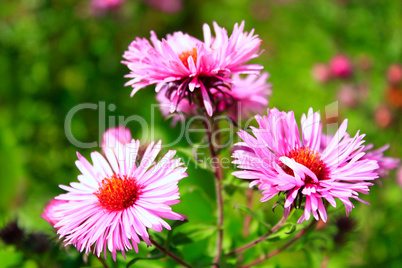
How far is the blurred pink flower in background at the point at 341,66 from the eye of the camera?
2.33m

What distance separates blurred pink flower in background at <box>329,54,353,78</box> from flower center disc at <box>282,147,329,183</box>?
1.60 m

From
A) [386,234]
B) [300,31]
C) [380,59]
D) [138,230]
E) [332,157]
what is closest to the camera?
[138,230]

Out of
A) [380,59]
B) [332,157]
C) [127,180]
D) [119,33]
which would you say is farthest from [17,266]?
[380,59]

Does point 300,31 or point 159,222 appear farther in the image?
point 300,31

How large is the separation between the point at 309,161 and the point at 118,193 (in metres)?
0.41

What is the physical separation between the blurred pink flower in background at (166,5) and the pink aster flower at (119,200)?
235 centimetres

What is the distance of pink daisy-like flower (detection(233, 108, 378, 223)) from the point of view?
2.40ft

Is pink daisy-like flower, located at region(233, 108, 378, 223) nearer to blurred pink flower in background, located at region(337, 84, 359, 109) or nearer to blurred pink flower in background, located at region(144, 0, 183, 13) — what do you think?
blurred pink flower in background, located at region(337, 84, 359, 109)

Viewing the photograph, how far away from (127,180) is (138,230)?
0.19 m

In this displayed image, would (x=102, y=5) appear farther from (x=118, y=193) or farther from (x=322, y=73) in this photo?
(x=118, y=193)

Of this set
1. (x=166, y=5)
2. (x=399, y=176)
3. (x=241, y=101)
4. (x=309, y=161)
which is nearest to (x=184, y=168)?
(x=309, y=161)

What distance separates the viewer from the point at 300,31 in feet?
11.1

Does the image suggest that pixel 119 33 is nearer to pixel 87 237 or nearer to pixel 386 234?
pixel 386 234

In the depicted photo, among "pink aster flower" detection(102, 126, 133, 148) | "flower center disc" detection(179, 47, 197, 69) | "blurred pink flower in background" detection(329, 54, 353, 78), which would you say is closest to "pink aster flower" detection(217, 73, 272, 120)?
"flower center disc" detection(179, 47, 197, 69)
